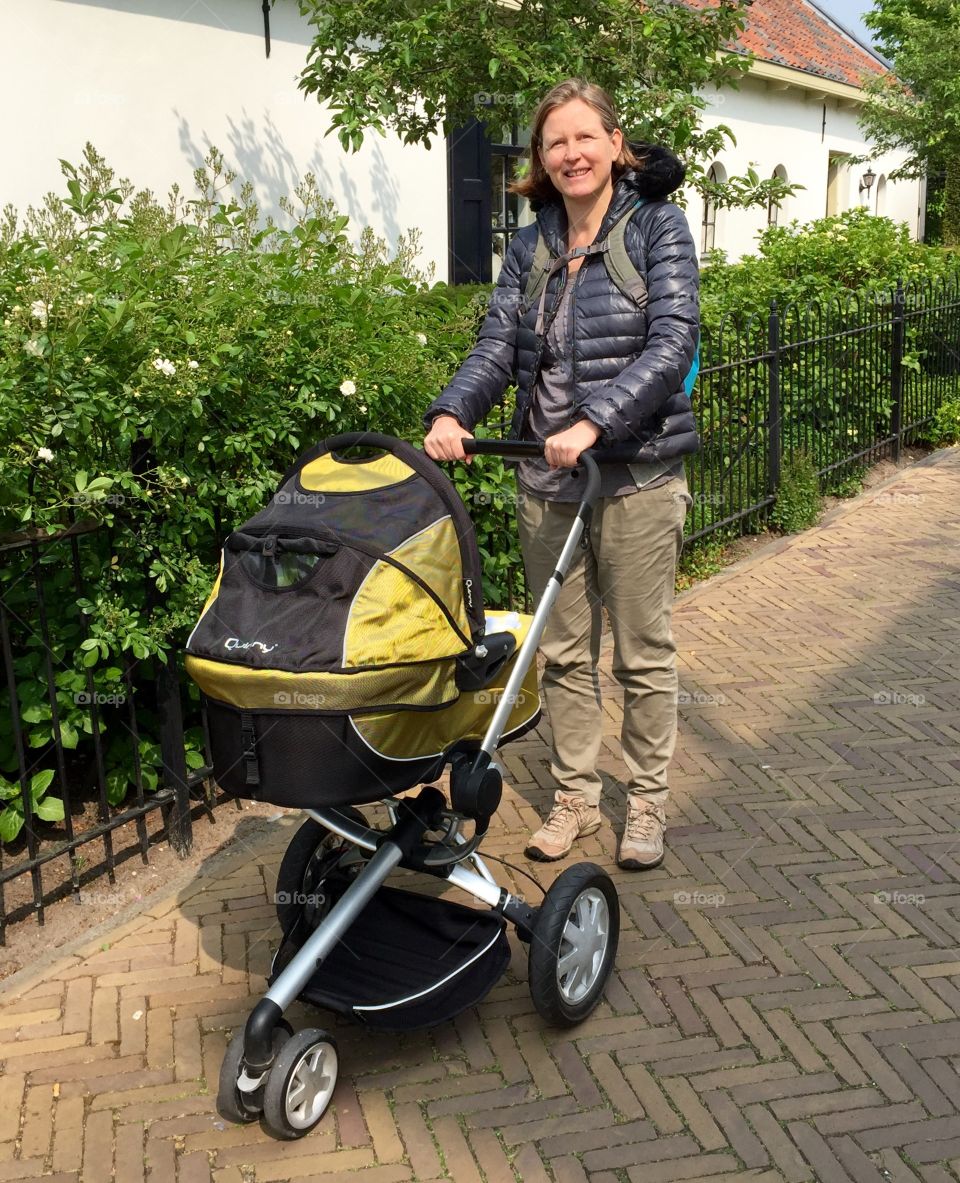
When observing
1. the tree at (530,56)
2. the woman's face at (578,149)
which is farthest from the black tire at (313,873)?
the tree at (530,56)

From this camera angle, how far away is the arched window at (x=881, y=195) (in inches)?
1070

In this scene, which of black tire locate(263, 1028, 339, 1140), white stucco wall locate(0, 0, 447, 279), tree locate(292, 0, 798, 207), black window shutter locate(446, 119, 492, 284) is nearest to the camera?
black tire locate(263, 1028, 339, 1140)

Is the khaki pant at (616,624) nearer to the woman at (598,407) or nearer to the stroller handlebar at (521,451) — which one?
the woman at (598,407)

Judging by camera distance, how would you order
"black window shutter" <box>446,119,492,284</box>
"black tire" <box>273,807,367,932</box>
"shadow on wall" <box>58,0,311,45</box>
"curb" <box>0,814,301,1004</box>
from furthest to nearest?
"black window shutter" <box>446,119,492,284</box>, "shadow on wall" <box>58,0,311,45</box>, "curb" <box>0,814,301,1004</box>, "black tire" <box>273,807,367,932</box>

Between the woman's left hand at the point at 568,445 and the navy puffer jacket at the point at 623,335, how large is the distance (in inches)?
3.6

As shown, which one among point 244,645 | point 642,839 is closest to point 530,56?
point 642,839

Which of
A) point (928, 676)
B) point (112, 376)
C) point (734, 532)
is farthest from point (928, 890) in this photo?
point (734, 532)

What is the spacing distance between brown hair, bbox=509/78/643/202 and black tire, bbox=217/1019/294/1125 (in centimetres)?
237

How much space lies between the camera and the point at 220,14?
31.2 feet

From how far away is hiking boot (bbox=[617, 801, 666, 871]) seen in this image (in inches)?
155

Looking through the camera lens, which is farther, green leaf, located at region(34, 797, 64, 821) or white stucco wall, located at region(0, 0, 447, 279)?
white stucco wall, located at region(0, 0, 447, 279)

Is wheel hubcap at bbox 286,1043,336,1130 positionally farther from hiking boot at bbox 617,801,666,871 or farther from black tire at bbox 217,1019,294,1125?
hiking boot at bbox 617,801,666,871

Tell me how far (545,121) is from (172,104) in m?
6.71

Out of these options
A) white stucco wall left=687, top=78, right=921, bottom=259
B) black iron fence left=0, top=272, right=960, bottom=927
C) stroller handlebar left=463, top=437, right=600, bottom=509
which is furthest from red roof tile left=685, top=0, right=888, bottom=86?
stroller handlebar left=463, top=437, right=600, bottom=509
